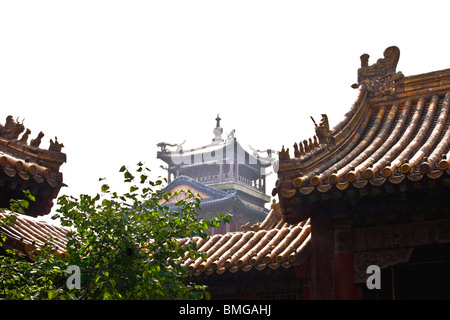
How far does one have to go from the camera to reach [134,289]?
6906 mm

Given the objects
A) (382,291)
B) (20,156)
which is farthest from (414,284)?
(20,156)

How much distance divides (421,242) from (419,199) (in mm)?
586

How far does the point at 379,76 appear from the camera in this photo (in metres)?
12.6

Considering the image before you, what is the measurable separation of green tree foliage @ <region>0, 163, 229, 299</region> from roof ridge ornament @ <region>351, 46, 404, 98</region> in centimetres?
573

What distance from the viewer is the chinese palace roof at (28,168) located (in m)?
9.09

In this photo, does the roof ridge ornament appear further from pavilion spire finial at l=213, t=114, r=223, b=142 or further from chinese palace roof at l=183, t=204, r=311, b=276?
pavilion spire finial at l=213, t=114, r=223, b=142

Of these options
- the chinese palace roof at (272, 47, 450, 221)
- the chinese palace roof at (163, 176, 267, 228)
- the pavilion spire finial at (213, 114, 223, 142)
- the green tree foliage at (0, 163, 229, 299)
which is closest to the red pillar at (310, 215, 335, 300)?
the chinese palace roof at (272, 47, 450, 221)

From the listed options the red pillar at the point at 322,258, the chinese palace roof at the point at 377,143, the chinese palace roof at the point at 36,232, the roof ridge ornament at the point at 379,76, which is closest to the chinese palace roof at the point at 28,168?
the chinese palace roof at the point at 36,232

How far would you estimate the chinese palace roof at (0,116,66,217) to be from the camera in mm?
9088

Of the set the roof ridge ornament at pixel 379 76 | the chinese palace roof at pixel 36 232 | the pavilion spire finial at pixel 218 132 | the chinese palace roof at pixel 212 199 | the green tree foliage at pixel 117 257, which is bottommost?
the green tree foliage at pixel 117 257

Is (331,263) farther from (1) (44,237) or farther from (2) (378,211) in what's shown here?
(1) (44,237)

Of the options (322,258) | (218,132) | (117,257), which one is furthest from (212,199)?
(117,257)

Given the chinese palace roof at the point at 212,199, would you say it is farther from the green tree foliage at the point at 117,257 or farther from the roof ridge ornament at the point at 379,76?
the green tree foliage at the point at 117,257
